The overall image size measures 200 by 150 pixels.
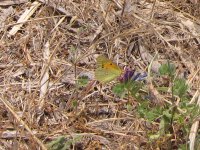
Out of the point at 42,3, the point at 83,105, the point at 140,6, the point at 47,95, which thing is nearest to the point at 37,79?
the point at 47,95

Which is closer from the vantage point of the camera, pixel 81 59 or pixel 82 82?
pixel 82 82

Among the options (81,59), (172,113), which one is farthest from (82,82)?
(172,113)

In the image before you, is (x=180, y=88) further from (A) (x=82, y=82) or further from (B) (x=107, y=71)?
(A) (x=82, y=82)

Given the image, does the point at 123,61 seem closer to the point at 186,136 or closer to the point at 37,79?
the point at 37,79

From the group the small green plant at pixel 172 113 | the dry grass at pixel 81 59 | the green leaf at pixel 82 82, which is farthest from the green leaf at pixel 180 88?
the green leaf at pixel 82 82

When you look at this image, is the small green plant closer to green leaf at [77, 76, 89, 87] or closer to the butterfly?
the butterfly

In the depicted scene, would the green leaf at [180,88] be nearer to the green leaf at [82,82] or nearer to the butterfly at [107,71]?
the butterfly at [107,71]

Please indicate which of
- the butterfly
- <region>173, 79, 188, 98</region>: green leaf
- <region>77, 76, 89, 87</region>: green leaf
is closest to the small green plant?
<region>173, 79, 188, 98</region>: green leaf

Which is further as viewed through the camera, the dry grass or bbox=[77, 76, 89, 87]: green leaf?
bbox=[77, 76, 89, 87]: green leaf
